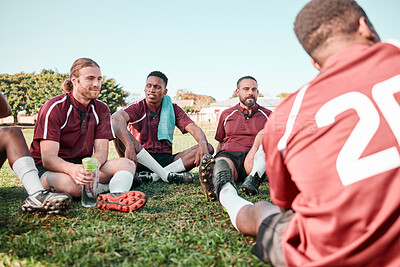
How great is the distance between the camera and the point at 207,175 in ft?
9.92

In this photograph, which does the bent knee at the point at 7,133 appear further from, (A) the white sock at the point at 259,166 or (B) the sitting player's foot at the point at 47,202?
(A) the white sock at the point at 259,166

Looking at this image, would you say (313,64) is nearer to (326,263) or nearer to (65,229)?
(326,263)

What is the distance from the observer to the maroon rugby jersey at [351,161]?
1205 mm

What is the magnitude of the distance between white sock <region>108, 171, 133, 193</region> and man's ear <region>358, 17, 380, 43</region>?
257cm

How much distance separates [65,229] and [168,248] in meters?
0.91

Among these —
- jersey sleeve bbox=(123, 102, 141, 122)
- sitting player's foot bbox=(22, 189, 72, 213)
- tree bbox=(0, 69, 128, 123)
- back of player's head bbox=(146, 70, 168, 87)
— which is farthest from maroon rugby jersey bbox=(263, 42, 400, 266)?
tree bbox=(0, 69, 128, 123)

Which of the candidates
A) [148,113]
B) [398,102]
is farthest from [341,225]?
[148,113]

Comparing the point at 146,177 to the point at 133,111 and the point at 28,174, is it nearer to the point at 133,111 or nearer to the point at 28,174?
the point at 133,111

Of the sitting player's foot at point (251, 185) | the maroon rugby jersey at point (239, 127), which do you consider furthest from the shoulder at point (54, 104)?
the maroon rugby jersey at point (239, 127)

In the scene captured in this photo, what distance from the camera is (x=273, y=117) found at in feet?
4.48

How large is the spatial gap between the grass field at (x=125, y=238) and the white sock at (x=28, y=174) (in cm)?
24

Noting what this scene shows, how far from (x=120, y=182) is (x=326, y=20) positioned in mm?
2518

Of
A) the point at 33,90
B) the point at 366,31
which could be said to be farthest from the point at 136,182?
the point at 33,90

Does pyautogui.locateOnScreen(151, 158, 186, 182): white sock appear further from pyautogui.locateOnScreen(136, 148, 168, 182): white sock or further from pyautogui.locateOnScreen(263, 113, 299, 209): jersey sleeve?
pyautogui.locateOnScreen(263, 113, 299, 209): jersey sleeve
